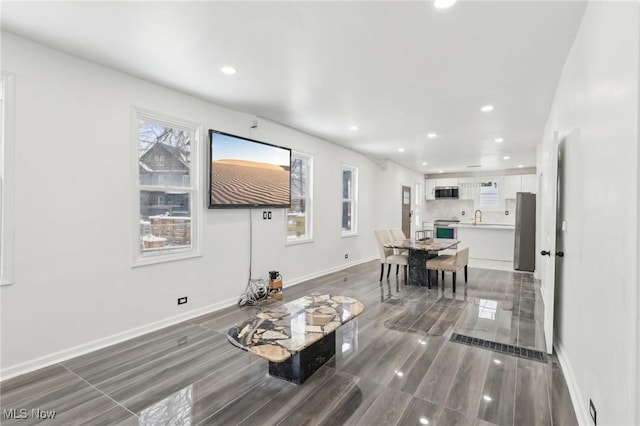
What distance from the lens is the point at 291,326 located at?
2.47 meters

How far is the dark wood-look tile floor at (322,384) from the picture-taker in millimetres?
2014

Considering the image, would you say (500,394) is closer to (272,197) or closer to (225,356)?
(225,356)

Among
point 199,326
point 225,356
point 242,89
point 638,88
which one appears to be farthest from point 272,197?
point 638,88

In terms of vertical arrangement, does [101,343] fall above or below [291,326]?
below

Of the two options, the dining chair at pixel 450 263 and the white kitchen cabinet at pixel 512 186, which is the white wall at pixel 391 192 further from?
the dining chair at pixel 450 263

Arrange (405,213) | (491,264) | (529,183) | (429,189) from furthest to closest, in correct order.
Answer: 1. (429,189)
2. (405,213)
3. (529,183)
4. (491,264)

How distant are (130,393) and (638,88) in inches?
130

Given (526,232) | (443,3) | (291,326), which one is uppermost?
(443,3)

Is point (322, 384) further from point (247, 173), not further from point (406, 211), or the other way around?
point (406, 211)

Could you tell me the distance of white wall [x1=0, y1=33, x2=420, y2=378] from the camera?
2510 mm

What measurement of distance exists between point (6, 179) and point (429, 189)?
11614mm

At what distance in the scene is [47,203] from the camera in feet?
8.63

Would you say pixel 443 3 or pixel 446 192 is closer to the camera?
pixel 443 3

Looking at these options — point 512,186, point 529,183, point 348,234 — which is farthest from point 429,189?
point 348,234
